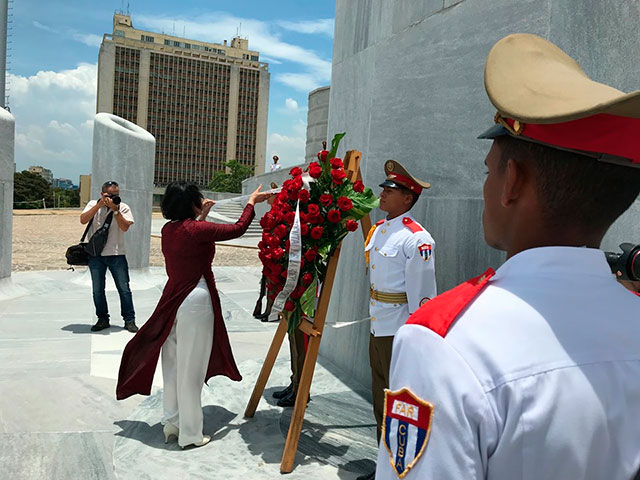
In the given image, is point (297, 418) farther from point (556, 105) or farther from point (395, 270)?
point (556, 105)

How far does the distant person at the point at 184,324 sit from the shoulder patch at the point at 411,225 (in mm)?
975

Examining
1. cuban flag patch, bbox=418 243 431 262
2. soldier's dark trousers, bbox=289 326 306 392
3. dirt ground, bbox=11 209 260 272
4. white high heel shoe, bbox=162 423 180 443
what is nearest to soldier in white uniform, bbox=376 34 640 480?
cuban flag patch, bbox=418 243 431 262

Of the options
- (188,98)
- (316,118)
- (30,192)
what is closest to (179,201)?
(316,118)

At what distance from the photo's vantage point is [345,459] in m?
3.71

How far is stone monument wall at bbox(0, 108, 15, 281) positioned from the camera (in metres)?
8.80

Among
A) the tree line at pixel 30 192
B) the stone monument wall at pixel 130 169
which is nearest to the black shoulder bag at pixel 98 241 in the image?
the stone monument wall at pixel 130 169

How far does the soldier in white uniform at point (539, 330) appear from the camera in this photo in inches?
34.3

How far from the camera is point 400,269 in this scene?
380 centimetres

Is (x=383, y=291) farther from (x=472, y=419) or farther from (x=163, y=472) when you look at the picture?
(x=472, y=419)

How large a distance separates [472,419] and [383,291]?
2993 millimetres

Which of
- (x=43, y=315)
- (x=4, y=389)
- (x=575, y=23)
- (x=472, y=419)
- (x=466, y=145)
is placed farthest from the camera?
(x=43, y=315)

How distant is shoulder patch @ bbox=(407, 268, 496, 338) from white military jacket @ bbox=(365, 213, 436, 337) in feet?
8.81

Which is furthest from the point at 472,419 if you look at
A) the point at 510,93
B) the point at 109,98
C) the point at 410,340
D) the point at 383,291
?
the point at 109,98

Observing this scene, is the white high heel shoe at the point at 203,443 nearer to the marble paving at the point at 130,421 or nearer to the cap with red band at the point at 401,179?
the marble paving at the point at 130,421
